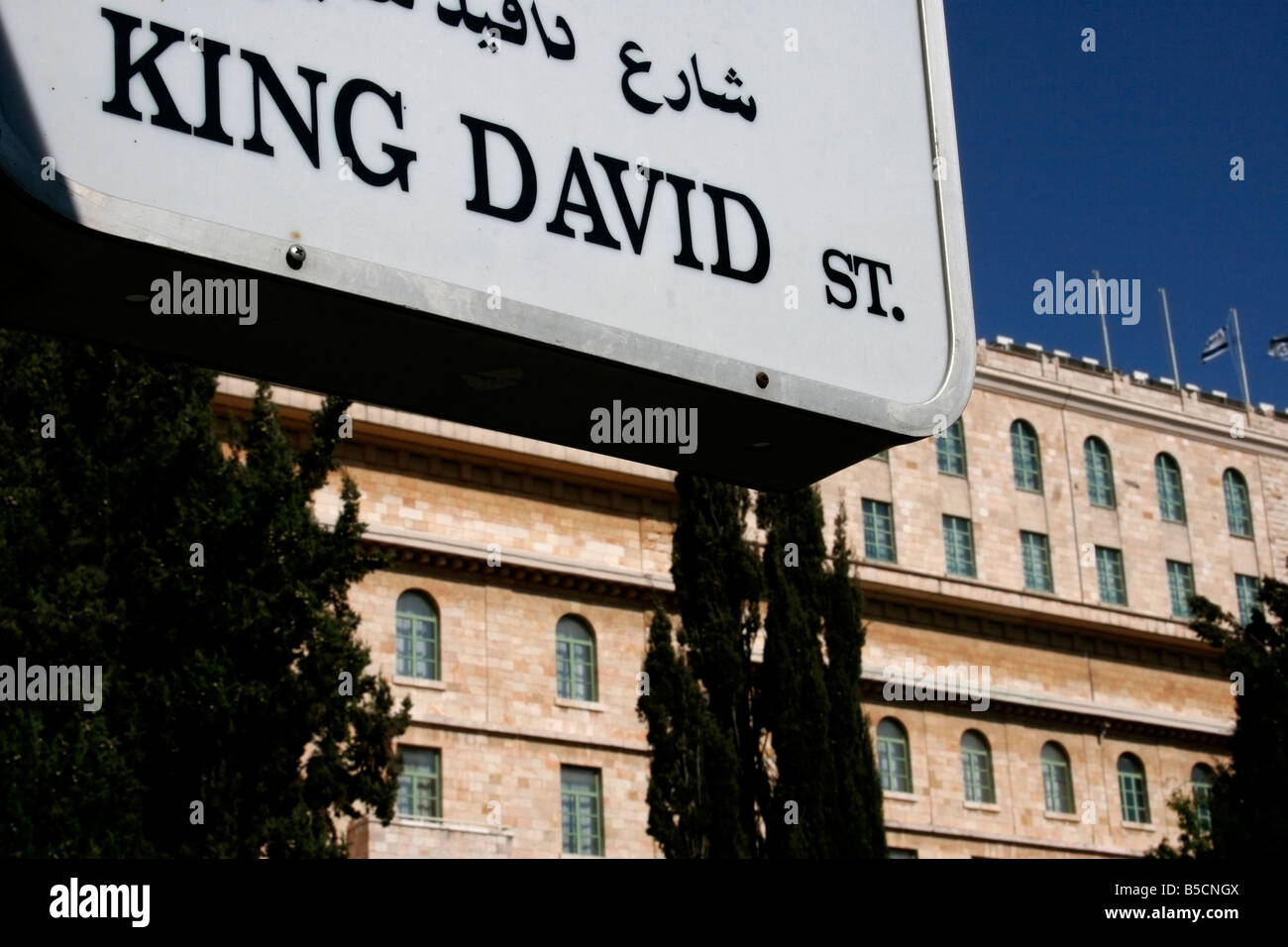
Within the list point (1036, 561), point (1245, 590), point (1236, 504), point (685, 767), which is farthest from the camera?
point (1236, 504)

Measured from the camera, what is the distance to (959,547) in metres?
46.5

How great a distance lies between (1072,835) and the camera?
4484 cm

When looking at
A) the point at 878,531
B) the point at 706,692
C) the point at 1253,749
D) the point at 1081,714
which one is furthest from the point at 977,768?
the point at 1253,749

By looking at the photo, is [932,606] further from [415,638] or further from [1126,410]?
[415,638]

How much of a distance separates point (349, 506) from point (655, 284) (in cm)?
2234

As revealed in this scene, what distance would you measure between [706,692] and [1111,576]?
18.9m

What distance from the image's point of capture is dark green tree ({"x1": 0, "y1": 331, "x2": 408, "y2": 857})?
826 inches

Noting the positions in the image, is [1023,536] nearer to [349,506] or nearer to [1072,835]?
[1072,835]

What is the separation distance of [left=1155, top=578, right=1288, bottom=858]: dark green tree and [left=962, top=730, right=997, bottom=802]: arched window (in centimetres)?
1307

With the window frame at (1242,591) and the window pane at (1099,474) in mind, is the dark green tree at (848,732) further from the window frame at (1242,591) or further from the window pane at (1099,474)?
the window frame at (1242,591)
